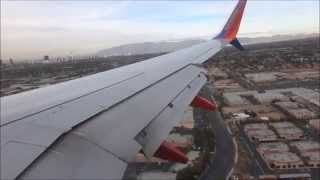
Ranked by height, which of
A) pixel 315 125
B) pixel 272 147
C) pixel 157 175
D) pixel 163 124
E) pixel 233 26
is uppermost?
pixel 233 26

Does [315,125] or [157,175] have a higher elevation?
[315,125]

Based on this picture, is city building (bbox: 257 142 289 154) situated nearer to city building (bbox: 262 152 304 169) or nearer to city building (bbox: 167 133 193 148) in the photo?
city building (bbox: 262 152 304 169)

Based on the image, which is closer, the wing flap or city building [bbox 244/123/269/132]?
the wing flap

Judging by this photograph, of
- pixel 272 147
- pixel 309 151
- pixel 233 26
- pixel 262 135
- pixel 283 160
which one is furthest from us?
pixel 262 135

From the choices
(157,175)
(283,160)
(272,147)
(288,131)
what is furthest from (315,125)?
(157,175)

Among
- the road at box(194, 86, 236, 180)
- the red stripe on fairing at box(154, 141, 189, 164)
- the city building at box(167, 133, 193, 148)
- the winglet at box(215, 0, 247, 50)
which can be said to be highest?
the winglet at box(215, 0, 247, 50)

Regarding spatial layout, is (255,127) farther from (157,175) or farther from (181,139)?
(157,175)

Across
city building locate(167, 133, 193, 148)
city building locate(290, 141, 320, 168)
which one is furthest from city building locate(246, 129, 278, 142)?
city building locate(167, 133, 193, 148)
